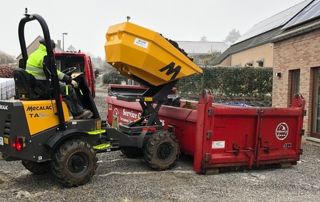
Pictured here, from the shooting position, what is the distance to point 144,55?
723 cm

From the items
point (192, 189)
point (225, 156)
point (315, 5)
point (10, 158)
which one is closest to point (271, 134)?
point (225, 156)

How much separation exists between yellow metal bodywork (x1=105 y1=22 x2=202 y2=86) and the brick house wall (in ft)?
19.8

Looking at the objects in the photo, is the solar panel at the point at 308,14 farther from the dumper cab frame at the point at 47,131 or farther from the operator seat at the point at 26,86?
the operator seat at the point at 26,86

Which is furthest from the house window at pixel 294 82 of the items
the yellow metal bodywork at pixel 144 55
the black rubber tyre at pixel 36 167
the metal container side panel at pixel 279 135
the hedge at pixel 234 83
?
the hedge at pixel 234 83

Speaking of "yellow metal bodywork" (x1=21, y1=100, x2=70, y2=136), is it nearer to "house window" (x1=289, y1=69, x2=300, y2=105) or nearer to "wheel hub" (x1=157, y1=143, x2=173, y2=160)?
"wheel hub" (x1=157, y1=143, x2=173, y2=160)

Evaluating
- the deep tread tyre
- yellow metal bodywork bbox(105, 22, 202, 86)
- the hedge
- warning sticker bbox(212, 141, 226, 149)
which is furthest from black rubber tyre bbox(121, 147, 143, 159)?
the hedge

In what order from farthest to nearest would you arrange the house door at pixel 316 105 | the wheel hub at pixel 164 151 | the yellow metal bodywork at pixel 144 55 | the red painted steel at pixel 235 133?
1. the house door at pixel 316 105
2. the wheel hub at pixel 164 151
3. the red painted steel at pixel 235 133
4. the yellow metal bodywork at pixel 144 55

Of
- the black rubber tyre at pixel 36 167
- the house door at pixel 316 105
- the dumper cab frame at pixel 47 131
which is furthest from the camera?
the house door at pixel 316 105

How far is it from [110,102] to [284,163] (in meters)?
5.05

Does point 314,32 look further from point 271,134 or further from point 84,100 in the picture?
point 84,100

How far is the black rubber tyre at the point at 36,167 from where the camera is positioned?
23.1 feet

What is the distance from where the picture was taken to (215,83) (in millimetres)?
28234

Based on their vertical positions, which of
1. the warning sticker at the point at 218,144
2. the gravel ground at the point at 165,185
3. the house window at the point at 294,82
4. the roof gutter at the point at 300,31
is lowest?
the gravel ground at the point at 165,185

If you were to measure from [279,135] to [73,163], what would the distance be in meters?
4.10
